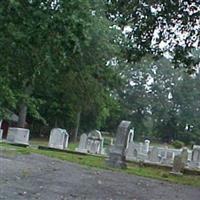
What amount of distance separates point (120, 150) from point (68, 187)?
9.33 metres

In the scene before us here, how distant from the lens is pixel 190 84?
71.2 m

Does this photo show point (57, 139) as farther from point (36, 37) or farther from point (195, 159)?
point (36, 37)

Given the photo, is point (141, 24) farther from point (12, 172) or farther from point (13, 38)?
point (13, 38)

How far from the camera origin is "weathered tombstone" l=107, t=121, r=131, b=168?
19.2 metres

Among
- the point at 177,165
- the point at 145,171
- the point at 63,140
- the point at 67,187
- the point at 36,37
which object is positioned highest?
the point at 36,37

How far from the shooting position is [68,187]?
10.6 metres

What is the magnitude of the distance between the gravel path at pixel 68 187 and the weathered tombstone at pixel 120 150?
4.72 m

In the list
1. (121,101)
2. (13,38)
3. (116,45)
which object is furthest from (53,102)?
(13,38)

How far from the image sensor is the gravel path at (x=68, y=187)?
9.16 metres

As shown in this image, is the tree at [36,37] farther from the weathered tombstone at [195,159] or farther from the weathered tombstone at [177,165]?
the weathered tombstone at [195,159]

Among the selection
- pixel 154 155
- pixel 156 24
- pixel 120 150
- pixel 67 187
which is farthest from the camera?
pixel 154 155

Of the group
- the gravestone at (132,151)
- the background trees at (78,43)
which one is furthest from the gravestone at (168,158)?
the background trees at (78,43)

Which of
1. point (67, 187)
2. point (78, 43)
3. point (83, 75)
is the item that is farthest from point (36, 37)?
point (83, 75)

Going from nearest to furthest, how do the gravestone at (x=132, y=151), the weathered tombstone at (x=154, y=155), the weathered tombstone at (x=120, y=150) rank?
1. the weathered tombstone at (x=120, y=150)
2. the weathered tombstone at (x=154, y=155)
3. the gravestone at (x=132, y=151)
